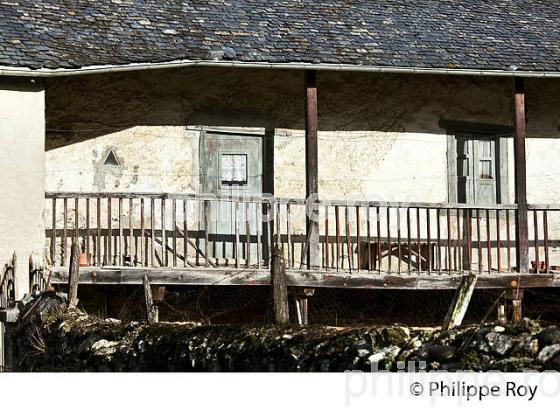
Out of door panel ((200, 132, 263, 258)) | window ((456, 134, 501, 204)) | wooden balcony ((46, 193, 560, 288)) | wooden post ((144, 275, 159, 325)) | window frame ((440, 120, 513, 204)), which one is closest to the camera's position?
wooden post ((144, 275, 159, 325))

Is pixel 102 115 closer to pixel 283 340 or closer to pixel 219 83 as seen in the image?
pixel 219 83

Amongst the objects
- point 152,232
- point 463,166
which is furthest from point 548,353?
point 463,166

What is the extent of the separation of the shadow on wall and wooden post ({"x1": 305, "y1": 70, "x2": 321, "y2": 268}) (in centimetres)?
138

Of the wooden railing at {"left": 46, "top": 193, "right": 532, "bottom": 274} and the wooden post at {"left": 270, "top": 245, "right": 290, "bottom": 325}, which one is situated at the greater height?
the wooden railing at {"left": 46, "top": 193, "right": 532, "bottom": 274}

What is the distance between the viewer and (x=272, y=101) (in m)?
17.5

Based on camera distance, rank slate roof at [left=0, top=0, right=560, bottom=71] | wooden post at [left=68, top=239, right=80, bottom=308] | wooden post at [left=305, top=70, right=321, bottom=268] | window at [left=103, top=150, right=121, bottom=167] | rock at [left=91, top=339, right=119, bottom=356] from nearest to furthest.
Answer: rock at [left=91, top=339, right=119, bottom=356] < wooden post at [left=68, top=239, right=80, bottom=308] < slate roof at [left=0, top=0, right=560, bottom=71] < wooden post at [left=305, top=70, right=321, bottom=268] < window at [left=103, top=150, right=121, bottom=167]

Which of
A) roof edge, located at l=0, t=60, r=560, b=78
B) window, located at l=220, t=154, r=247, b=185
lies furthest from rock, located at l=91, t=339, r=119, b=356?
window, located at l=220, t=154, r=247, b=185

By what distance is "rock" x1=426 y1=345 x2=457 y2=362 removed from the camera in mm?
7938

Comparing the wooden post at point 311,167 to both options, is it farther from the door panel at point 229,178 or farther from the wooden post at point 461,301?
the wooden post at point 461,301

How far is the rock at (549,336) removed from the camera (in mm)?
7568

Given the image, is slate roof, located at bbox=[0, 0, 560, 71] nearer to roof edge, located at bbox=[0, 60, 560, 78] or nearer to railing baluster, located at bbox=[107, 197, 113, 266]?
roof edge, located at bbox=[0, 60, 560, 78]

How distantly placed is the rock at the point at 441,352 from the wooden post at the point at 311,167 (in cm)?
784

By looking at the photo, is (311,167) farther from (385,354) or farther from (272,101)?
(385,354)

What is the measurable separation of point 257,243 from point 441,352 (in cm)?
832
